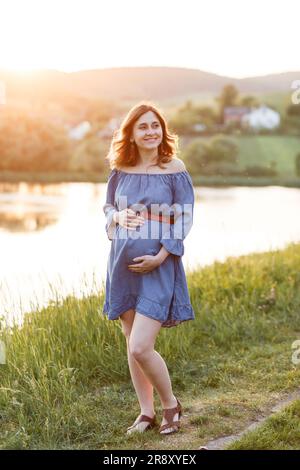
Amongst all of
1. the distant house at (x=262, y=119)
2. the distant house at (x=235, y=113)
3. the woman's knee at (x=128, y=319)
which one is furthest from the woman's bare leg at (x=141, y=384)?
the distant house at (x=235, y=113)

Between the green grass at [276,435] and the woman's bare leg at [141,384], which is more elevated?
the woman's bare leg at [141,384]

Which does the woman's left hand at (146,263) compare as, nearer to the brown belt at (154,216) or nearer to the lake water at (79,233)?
the brown belt at (154,216)

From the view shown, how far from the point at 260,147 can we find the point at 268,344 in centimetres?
2611

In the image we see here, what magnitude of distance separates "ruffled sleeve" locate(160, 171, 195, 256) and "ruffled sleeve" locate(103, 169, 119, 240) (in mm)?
319

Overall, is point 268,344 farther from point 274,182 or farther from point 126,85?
point 126,85

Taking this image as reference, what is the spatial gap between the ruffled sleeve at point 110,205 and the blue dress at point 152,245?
0.05 m

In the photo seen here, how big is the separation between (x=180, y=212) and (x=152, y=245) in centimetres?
22

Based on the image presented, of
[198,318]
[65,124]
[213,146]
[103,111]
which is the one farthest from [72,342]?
[103,111]

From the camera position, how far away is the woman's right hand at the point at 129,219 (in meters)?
3.77

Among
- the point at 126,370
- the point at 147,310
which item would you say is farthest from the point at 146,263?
the point at 126,370

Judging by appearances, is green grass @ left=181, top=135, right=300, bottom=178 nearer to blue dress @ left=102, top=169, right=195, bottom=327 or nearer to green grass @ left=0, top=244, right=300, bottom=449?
green grass @ left=0, top=244, right=300, bottom=449

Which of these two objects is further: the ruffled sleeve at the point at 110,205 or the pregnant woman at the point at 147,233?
the ruffled sleeve at the point at 110,205

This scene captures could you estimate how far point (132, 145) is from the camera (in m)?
3.91

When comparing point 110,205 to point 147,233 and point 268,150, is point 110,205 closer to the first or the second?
point 147,233
